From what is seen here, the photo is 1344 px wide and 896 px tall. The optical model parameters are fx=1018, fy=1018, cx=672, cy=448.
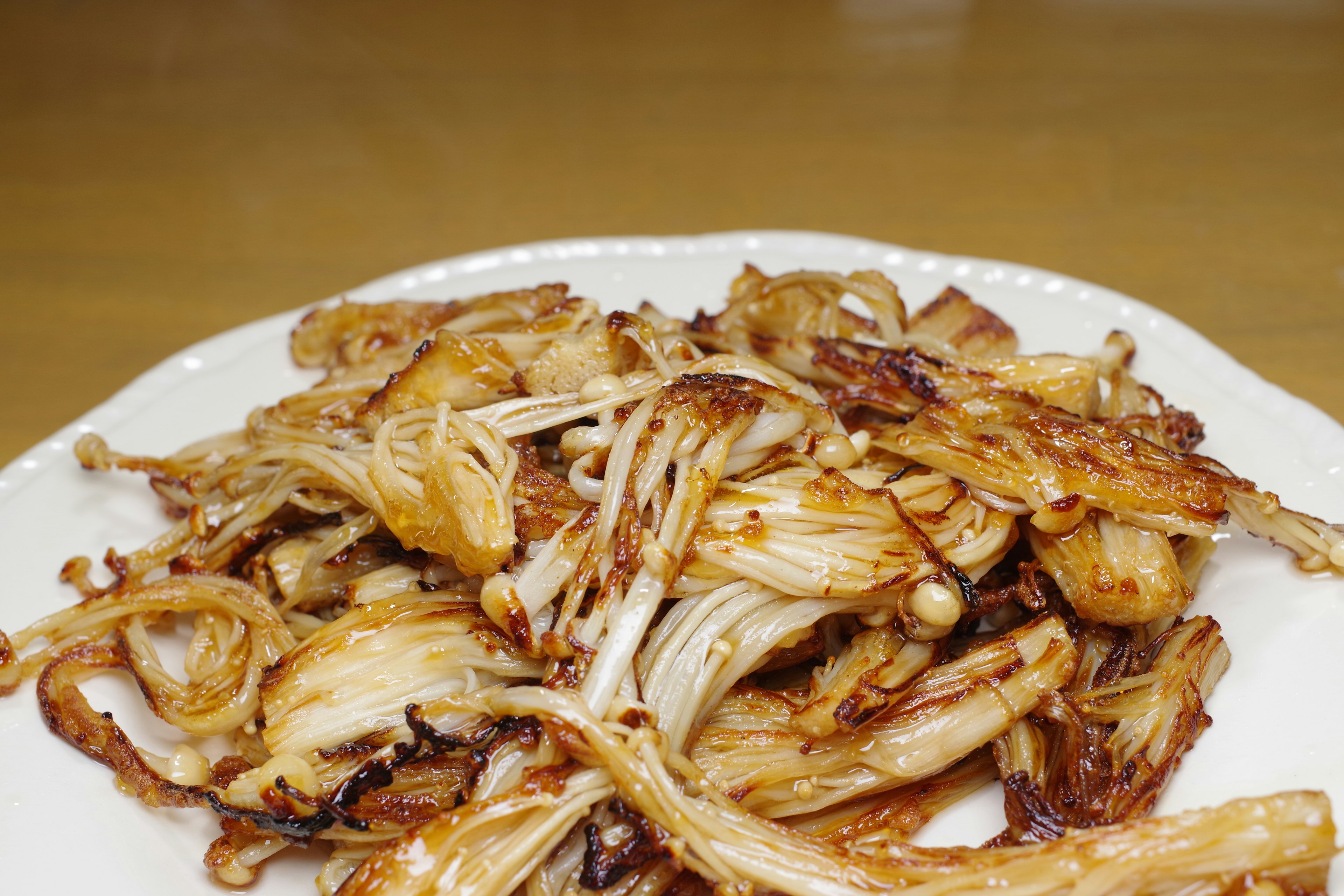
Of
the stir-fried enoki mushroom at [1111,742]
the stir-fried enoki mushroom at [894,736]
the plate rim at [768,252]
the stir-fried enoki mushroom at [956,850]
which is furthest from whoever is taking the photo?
the plate rim at [768,252]

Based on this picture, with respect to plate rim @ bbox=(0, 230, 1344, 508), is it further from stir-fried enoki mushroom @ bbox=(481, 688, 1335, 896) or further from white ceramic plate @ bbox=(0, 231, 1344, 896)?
stir-fried enoki mushroom @ bbox=(481, 688, 1335, 896)


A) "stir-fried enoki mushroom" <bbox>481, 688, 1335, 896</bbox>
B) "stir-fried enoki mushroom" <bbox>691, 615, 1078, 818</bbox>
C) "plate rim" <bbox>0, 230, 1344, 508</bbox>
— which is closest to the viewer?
"stir-fried enoki mushroom" <bbox>481, 688, 1335, 896</bbox>

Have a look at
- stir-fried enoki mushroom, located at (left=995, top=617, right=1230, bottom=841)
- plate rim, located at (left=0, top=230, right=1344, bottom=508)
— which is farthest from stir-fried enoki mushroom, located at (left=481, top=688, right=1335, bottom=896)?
plate rim, located at (left=0, top=230, right=1344, bottom=508)

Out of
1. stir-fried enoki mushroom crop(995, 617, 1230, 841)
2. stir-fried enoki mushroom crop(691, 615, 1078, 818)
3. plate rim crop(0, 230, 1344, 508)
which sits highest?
plate rim crop(0, 230, 1344, 508)

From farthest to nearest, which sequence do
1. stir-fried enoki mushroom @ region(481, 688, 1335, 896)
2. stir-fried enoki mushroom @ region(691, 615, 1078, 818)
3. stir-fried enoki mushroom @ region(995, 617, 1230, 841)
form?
stir-fried enoki mushroom @ region(691, 615, 1078, 818), stir-fried enoki mushroom @ region(995, 617, 1230, 841), stir-fried enoki mushroom @ region(481, 688, 1335, 896)

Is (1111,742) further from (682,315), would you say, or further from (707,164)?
(707,164)

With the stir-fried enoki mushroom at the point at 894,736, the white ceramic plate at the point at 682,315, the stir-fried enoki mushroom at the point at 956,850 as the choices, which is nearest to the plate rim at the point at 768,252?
the white ceramic plate at the point at 682,315

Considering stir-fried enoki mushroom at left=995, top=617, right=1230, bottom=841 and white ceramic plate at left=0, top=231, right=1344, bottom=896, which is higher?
white ceramic plate at left=0, top=231, right=1344, bottom=896

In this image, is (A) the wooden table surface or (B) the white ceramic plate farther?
(A) the wooden table surface

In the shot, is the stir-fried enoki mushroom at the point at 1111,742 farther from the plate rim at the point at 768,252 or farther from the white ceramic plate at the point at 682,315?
the plate rim at the point at 768,252
